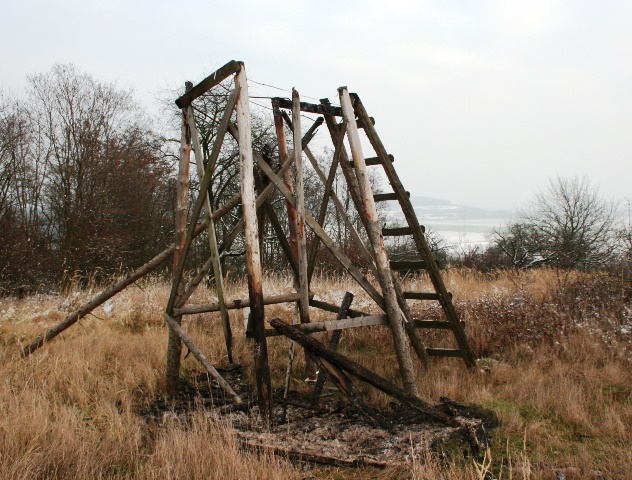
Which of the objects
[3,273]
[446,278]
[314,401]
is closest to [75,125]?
[3,273]

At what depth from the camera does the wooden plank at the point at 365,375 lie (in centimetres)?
397

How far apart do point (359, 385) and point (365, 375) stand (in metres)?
1.41

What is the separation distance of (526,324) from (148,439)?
5133 mm

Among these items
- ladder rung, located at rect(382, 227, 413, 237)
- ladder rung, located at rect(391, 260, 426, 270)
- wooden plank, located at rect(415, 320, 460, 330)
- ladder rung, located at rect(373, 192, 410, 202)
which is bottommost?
wooden plank, located at rect(415, 320, 460, 330)

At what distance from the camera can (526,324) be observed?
6668 mm

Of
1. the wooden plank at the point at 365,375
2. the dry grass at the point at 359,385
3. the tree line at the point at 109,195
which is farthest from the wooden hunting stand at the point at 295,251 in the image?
the tree line at the point at 109,195

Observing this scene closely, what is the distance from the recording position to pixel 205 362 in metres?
4.69

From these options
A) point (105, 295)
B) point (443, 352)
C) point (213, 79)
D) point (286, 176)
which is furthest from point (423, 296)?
point (105, 295)

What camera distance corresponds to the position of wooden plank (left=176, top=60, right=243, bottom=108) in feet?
15.2

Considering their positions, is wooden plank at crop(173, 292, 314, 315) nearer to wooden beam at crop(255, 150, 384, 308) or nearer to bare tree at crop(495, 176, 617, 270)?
wooden beam at crop(255, 150, 384, 308)

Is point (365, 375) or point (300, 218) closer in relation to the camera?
point (365, 375)

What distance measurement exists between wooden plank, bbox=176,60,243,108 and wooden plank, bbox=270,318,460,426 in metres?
2.42

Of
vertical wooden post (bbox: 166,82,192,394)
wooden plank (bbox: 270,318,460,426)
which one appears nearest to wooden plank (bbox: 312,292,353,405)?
wooden plank (bbox: 270,318,460,426)

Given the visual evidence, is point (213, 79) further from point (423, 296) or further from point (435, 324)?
point (435, 324)
